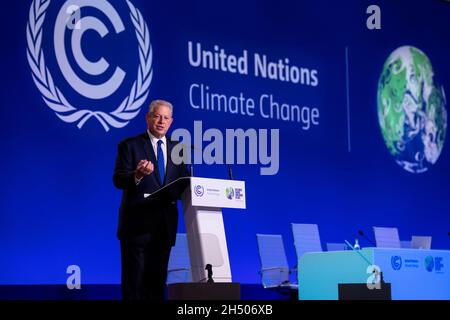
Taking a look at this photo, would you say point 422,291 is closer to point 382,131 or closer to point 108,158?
point 108,158

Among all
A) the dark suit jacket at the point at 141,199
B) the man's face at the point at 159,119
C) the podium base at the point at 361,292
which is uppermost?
the man's face at the point at 159,119

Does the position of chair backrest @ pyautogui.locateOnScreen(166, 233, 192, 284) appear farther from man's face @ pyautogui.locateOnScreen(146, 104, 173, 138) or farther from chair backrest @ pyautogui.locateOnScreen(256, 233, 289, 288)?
man's face @ pyautogui.locateOnScreen(146, 104, 173, 138)

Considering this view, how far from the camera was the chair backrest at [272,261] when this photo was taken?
7.55 metres

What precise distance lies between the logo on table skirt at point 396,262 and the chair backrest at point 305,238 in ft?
5.39

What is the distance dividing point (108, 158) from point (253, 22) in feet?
8.59

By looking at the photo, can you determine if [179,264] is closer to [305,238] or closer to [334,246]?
[305,238]

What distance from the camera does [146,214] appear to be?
167 inches

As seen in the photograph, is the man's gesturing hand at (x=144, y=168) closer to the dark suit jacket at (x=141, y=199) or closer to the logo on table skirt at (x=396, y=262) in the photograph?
the dark suit jacket at (x=141, y=199)

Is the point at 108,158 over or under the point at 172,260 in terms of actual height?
over

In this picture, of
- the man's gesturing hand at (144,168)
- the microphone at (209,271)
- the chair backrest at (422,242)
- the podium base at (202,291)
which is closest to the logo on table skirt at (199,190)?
the man's gesturing hand at (144,168)

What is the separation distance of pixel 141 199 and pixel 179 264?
2.87m
